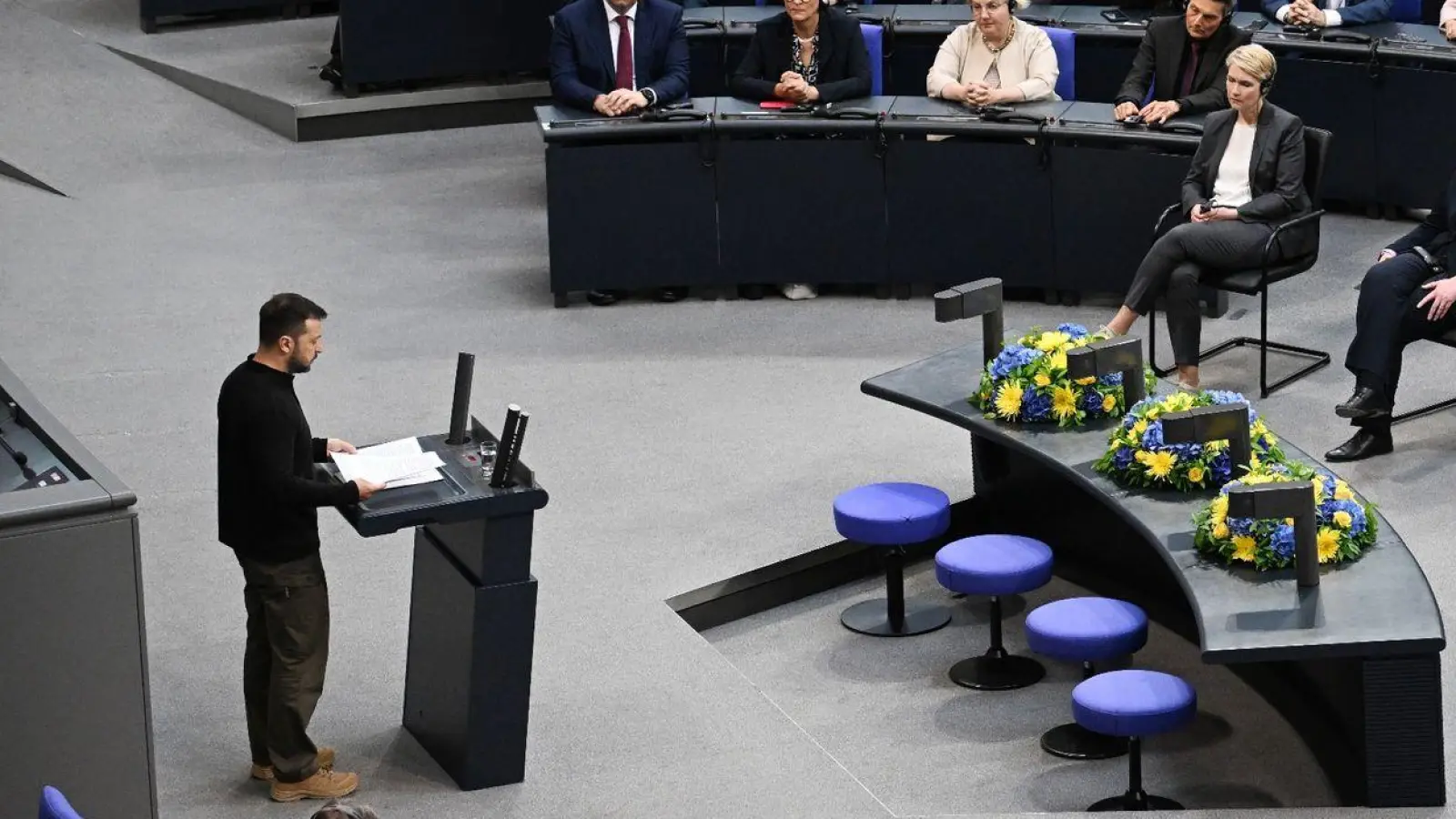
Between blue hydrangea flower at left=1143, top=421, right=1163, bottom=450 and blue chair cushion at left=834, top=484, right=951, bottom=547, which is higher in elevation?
blue hydrangea flower at left=1143, top=421, right=1163, bottom=450

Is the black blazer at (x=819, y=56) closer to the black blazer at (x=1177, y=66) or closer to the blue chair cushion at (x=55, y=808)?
the black blazer at (x=1177, y=66)

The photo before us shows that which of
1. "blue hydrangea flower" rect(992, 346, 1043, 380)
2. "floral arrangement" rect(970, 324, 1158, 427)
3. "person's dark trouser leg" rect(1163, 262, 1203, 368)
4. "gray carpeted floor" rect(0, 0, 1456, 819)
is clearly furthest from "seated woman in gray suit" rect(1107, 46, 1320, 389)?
"blue hydrangea flower" rect(992, 346, 1043, 380)

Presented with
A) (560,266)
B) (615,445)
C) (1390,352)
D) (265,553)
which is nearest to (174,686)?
(265,553)

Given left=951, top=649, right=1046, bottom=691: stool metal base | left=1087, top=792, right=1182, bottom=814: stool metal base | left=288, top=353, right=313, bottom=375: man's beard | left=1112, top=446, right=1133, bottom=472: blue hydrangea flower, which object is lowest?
left=1087, top=792, right=1182, bottom=814: stool metal base

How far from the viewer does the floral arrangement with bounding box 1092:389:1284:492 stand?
6.45m

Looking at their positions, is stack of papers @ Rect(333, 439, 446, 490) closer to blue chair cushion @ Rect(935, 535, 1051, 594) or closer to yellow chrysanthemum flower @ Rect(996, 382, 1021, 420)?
blue chair cushion @ Rect(935, 535, 1051, 594)

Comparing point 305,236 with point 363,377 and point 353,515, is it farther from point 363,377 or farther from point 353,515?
point 353,515

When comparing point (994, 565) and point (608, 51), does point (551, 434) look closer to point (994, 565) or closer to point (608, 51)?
point (994, 565)

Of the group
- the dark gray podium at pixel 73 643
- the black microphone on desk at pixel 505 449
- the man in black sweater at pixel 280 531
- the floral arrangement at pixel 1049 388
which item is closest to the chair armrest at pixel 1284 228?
the floral arrangement at pixel 1049 388

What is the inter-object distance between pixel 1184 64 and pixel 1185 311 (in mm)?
1769

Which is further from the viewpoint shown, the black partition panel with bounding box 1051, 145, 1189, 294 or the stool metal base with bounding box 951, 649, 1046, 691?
the black partition panel with bounding box 1051, 145, 1189, 294

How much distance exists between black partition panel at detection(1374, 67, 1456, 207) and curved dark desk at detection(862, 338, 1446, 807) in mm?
4255

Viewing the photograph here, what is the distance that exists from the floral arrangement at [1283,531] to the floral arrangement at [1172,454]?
0.36 m

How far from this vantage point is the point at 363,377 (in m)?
9.48
